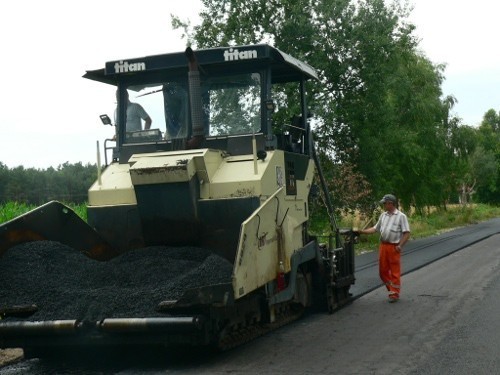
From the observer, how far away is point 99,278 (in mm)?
7688

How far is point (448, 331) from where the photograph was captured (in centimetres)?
861

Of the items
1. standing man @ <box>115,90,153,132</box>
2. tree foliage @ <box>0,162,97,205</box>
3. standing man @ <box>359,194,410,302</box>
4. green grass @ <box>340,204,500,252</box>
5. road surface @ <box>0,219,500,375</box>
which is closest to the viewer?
road surface @ <box>0,219,500,375</box>

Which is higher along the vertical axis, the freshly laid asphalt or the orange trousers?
the orange trousers

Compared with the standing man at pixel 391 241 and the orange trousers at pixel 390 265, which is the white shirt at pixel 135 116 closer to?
the standing man at pixel 391 241

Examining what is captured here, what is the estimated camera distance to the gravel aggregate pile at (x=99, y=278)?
7.00 m

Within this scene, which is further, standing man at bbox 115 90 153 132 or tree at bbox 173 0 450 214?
tree at bbox 173 0 450 214

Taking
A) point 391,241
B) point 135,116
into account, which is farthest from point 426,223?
point 135,116

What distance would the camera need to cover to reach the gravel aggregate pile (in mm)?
6996

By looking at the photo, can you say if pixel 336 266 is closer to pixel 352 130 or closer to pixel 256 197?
pixel 256 197

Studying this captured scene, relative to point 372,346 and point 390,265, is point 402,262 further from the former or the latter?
point 372,346

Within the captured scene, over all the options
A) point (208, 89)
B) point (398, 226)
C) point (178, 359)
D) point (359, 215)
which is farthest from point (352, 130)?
point (178, 359)

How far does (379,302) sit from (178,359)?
15.2 ft

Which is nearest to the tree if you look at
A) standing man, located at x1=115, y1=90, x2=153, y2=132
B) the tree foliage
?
standing man, located at x1=115, y1=90, x2=153, y2=132

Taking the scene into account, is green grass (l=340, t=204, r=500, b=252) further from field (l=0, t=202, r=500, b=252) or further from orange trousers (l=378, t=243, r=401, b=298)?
orange trousers (l=378, t=243, r=401, b=298)
